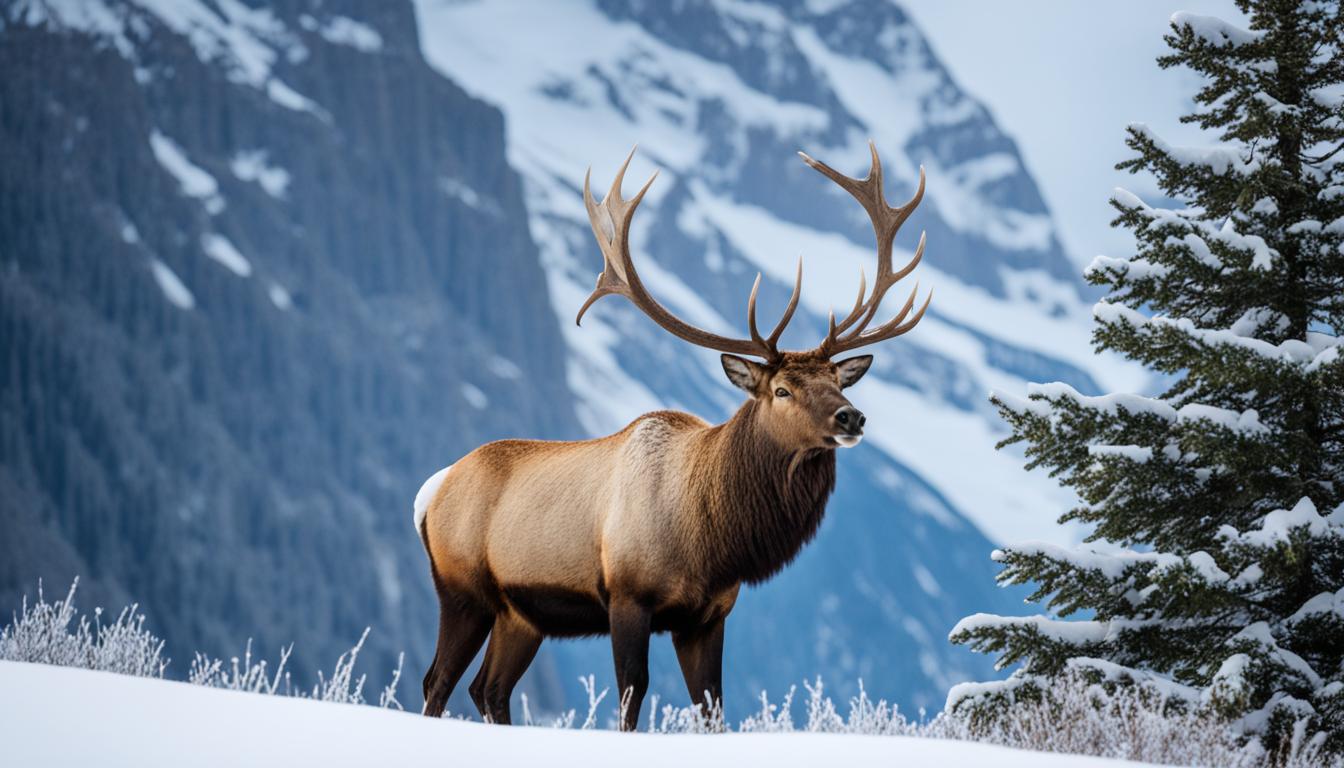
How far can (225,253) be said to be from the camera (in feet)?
543

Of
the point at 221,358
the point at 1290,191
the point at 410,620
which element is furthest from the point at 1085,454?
the point at 221,358

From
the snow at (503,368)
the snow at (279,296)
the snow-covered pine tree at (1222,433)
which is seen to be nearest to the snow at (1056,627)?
the snow-covered pine tree at (1222,433)

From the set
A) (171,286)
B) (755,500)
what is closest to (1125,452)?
(755,500)

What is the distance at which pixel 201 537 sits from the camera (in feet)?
446

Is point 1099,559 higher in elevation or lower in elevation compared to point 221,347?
higher

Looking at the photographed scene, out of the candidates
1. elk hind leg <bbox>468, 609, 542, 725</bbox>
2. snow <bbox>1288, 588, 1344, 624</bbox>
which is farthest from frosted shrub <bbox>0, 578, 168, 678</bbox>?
snow <bbox>1288, 588, 1344, 624</bbox>

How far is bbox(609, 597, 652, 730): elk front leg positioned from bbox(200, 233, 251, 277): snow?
16100 cm

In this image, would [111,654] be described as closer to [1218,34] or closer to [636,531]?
[636,531]

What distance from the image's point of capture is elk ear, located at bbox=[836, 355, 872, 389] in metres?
9.39

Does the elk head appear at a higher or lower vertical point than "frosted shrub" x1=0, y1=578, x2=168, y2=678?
higher

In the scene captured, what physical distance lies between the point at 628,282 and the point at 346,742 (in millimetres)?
5026

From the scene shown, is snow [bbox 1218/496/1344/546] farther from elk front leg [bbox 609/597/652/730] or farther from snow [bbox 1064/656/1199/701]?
elk front leg [bbox 609/597/652/730]

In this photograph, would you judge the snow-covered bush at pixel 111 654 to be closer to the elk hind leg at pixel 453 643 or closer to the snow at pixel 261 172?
the elk hind leg at pixel 453 643

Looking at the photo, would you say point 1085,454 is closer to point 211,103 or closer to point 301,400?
point 301,400
